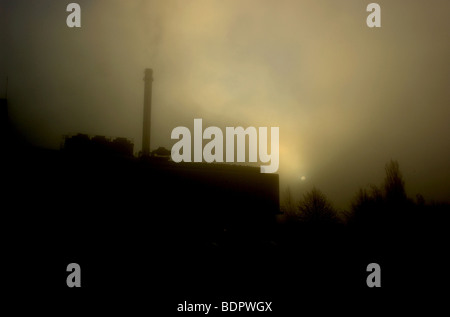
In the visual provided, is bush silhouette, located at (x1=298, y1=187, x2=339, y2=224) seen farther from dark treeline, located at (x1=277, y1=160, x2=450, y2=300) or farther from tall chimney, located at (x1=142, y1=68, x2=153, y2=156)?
tall chimney, located at (x1=142, y1=68, x2=153, y2=156)

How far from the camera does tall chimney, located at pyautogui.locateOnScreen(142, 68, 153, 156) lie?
2316 cm

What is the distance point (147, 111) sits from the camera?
23453 mm

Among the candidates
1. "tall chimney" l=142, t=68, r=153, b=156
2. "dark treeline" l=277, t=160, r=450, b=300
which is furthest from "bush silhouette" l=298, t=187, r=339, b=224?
"tall chimney" l=142, t=68, r=153, b=156

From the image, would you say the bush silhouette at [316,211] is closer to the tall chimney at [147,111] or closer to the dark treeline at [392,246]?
the dark treeline at [392,246]

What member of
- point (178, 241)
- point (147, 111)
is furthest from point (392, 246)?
point (147, 111)

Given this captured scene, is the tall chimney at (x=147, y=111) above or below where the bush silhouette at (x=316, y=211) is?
above

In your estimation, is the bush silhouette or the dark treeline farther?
the bush silhouette

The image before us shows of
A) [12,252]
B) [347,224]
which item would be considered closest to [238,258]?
[12,252]

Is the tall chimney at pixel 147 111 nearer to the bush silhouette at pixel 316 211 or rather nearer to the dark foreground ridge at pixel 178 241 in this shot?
the dark foreground ridge at pixel 178 241

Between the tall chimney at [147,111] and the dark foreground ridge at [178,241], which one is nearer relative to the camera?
the dark foreground ridge at [178,241]

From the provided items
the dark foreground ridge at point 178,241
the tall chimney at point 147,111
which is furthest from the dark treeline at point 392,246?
the tall chimney at point 147,111

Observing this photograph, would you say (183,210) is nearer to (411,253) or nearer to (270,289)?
(270,289)

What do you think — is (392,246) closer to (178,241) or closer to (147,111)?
(178,241)

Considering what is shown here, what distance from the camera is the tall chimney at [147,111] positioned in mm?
23156
